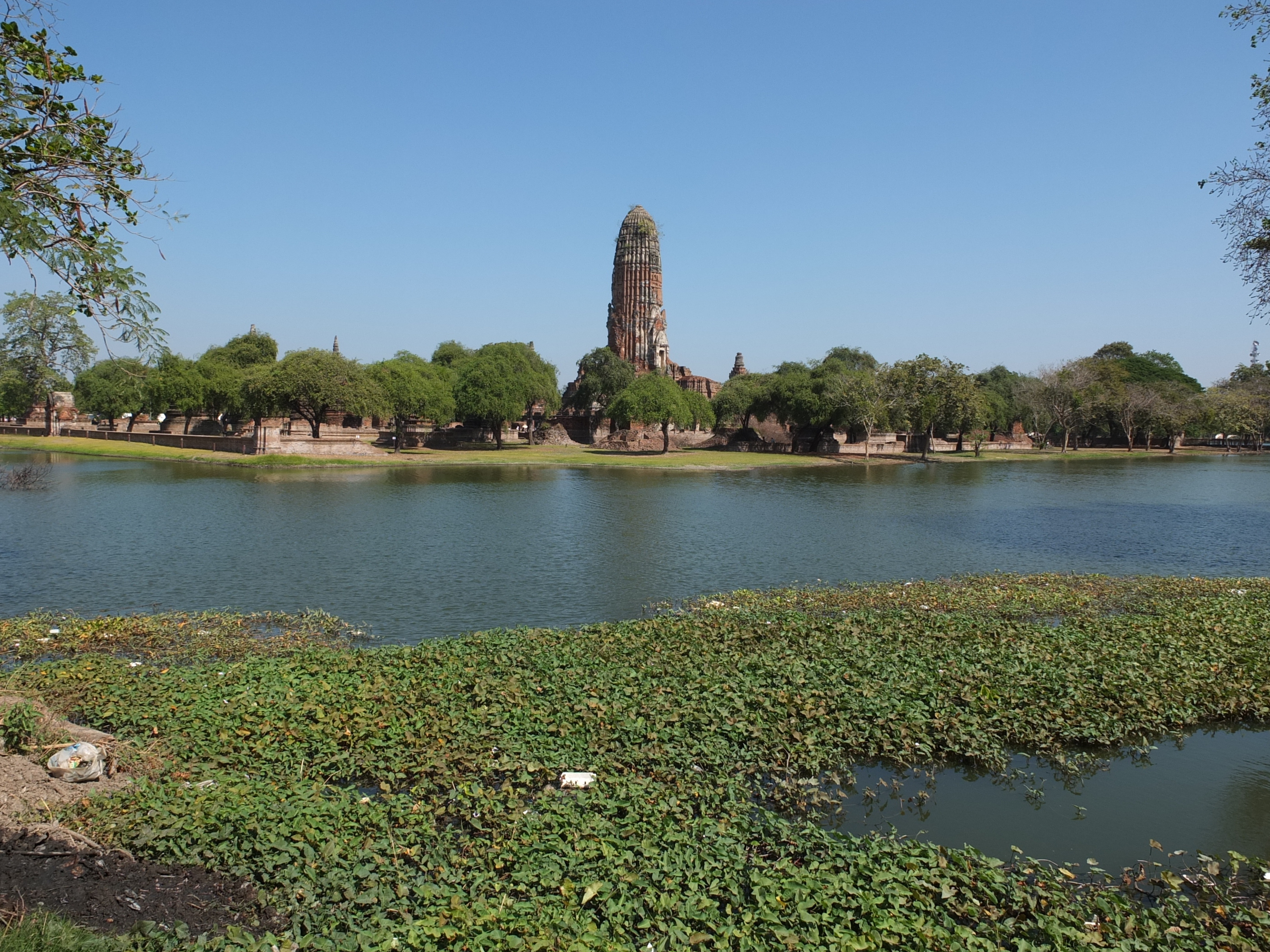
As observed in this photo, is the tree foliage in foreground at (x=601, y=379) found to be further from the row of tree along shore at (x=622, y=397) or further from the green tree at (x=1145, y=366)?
the green tree at (x=1145, y=366)

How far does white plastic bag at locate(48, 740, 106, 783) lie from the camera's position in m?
7.32

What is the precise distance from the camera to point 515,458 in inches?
2457

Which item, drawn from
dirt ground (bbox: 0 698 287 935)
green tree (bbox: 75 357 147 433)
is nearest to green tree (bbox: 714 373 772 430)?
green tree (bbox: 75 357 147 433)

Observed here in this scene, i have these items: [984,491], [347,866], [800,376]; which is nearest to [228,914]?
[347,866]

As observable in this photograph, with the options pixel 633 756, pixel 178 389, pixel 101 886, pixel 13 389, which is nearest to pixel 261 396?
pixel 178 389

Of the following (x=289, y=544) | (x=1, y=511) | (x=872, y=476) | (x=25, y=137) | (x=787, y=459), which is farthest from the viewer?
(x=787, y=459)

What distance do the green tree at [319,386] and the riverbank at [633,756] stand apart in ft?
151

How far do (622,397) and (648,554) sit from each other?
52.2 metres

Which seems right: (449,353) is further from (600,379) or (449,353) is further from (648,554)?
(648,554)

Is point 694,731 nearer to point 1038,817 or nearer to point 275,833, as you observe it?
point 1038,817

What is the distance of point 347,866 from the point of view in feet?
20.3

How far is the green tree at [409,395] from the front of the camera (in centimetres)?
6856

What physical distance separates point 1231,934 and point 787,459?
66759 mm

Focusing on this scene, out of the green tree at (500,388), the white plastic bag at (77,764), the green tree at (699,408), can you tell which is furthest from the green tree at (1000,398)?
the white plastic bag at (77,764)
